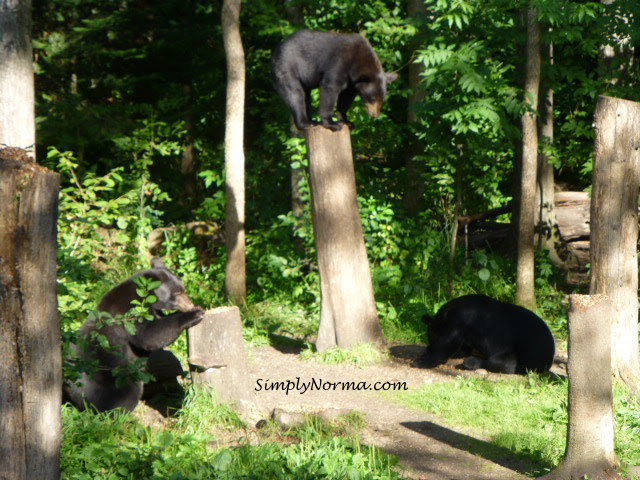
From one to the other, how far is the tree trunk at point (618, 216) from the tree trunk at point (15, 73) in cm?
586

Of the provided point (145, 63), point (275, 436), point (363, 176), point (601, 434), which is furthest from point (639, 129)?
point (145, 63)

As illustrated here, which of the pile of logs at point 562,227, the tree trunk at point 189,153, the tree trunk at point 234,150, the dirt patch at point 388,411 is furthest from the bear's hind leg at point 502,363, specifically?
the tree trunk at point 189,153

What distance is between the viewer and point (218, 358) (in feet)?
18.4

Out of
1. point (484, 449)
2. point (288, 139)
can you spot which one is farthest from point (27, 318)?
point (288, 139)

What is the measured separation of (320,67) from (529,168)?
2.78 metres

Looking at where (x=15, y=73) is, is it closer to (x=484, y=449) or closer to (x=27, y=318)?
(x=27, y=318)

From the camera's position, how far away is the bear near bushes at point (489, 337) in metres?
6.97

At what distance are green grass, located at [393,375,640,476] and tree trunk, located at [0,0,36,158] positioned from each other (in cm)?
504

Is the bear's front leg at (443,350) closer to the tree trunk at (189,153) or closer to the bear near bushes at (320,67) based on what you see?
the bear near bushes at (320,67)

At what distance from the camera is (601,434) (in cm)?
434

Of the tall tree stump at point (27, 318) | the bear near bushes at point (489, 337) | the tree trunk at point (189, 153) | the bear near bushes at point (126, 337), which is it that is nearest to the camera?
the tall tree stump at point (27, 318)

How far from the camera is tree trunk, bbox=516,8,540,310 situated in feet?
27.1

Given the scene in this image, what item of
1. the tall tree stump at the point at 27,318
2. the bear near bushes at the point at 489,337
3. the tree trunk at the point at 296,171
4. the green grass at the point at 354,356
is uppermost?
the tree trunk at the point at 296,171

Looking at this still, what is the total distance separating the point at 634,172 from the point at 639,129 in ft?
1.19
